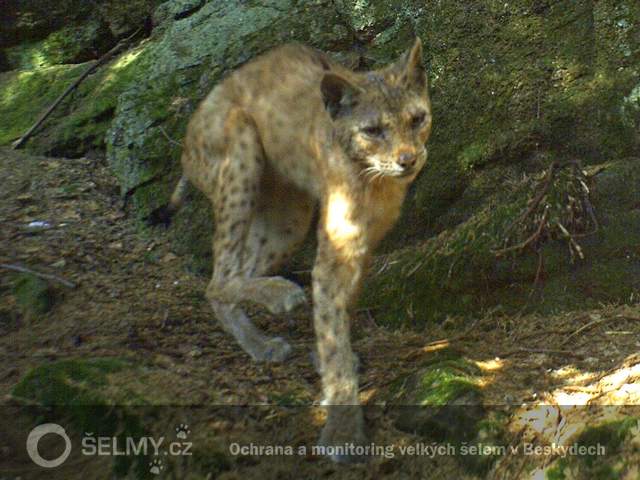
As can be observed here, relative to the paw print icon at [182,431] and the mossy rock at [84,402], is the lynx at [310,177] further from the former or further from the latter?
the mossy rock at [84,402]

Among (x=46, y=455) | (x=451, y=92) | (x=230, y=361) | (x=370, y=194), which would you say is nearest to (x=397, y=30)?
(x=451, y=92)

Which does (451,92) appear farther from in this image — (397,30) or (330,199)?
(330,199)

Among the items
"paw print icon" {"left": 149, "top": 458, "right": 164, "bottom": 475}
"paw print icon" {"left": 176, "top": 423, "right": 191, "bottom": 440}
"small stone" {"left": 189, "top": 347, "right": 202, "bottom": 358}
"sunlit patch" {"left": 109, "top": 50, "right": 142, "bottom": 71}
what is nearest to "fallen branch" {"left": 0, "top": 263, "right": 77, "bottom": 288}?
"small stone" {"left": 189, "top": 347, "right": 202, "bottom": 358}

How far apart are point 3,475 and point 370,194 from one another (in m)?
2.39

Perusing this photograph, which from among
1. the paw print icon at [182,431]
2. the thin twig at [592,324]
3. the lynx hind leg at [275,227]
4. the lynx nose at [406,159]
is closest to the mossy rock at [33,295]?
the lynx hind leg at [275,227]

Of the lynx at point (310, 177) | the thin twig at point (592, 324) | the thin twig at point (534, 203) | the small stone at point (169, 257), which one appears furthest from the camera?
the small stone at point (169, 257)

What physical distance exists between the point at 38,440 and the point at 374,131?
2364 mm

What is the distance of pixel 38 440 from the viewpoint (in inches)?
164

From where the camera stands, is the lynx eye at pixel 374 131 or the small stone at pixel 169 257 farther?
the small stone at pixel 169 257

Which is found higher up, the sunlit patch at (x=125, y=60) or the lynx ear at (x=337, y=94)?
the lynx ear at (x=337, y=94)

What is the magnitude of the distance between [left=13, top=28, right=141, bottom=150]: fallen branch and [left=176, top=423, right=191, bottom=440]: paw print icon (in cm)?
414

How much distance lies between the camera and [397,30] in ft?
21.8

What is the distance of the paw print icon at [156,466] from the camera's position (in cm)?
407

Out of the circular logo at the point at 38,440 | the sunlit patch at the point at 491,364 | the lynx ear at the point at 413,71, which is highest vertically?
the lynx ear at the point at 413,71
